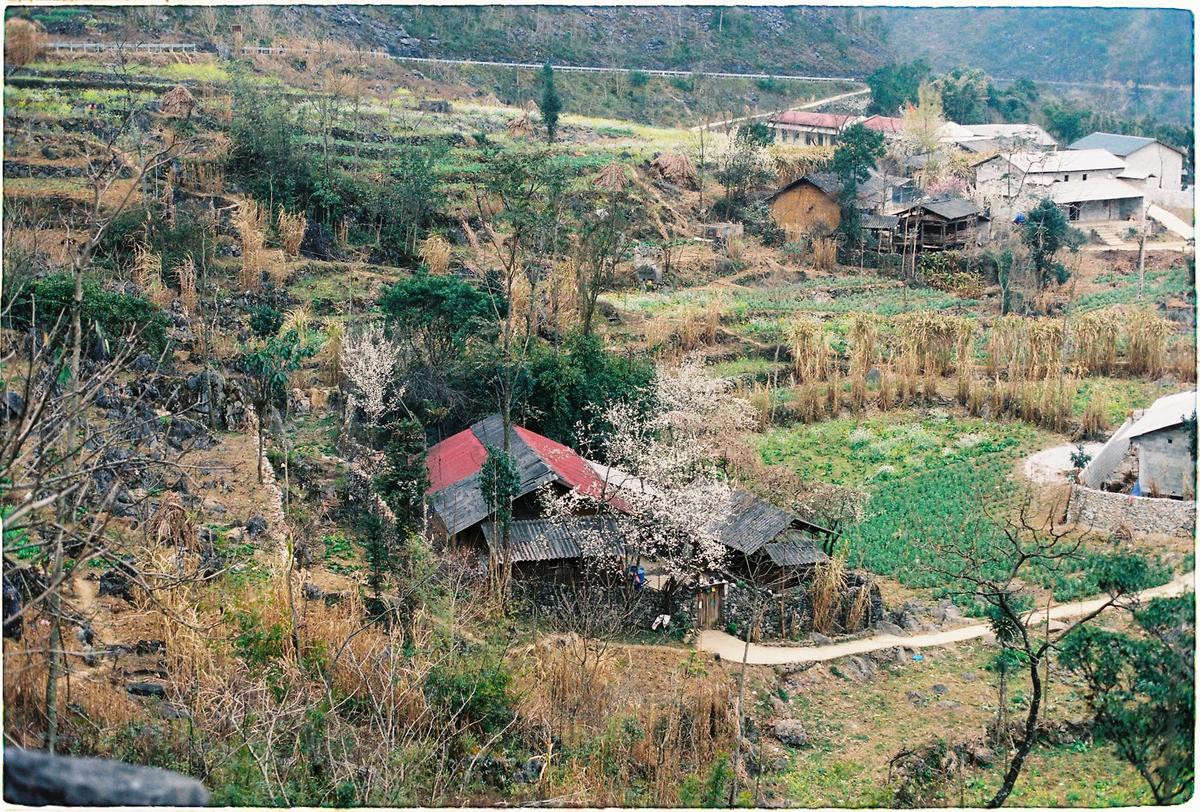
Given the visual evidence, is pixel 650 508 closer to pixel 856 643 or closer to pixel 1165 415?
pixel 856 643

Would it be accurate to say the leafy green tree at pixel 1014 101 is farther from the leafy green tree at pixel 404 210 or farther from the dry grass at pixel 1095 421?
the dry grass at pixel 1095 421

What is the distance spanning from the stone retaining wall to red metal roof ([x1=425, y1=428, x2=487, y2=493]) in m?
6.01

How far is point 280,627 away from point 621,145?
70.3 feet

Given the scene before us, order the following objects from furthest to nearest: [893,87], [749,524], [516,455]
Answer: [893,87]
[516,455]
[749,524]

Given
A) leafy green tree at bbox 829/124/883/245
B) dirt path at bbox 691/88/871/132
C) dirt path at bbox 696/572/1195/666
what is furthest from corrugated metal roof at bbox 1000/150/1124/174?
dirt path at bbox 696/572/1195/666

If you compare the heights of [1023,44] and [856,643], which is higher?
[1023,44]

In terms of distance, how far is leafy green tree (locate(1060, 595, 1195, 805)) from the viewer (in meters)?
6.42

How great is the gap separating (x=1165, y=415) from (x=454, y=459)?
24.4 ft

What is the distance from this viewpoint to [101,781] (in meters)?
3.04

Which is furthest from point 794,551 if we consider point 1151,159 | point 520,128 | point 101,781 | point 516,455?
point 1151,159

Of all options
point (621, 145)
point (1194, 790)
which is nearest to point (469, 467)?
point (1194, 790)

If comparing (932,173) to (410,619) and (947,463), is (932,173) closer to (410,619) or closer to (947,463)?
(947,463)

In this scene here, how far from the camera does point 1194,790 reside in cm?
632

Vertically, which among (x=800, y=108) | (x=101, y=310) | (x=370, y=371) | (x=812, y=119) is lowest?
(x=370, y=371)
